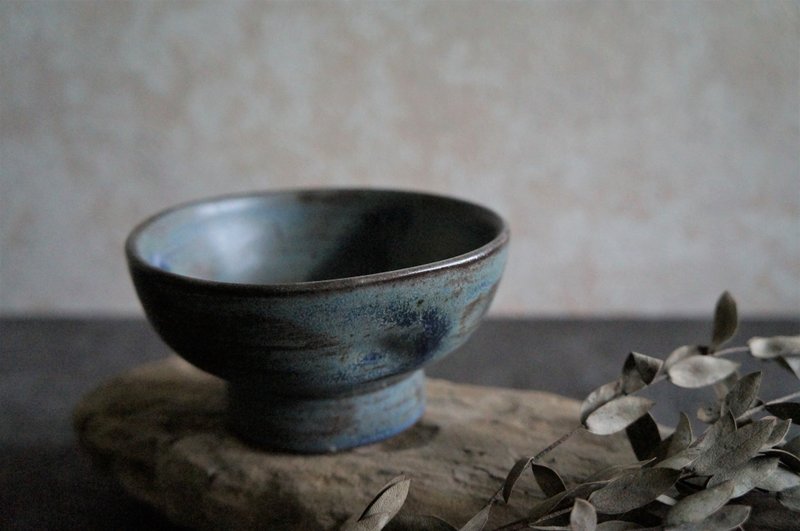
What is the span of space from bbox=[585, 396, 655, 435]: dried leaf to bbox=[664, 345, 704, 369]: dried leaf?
0.16 ft

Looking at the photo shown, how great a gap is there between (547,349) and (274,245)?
401 millimetres

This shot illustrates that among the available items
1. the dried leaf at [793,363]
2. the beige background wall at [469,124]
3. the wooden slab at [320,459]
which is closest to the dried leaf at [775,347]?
the dried leaf at [793,363]

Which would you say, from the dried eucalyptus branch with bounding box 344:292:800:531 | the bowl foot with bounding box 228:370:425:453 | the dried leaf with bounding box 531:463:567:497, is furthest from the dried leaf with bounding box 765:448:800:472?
the bowl foot with bounding box 228:370:425:453

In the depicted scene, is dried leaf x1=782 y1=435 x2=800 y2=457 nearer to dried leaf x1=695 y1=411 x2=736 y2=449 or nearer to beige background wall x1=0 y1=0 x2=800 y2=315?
dried leaf x1=695 y1=411 x2=736 y2=449

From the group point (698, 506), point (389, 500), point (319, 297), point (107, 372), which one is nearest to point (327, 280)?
point (319, 297)

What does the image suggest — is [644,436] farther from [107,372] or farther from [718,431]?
[107,372]

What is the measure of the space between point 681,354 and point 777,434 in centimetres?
11

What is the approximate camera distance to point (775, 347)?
0.51 m

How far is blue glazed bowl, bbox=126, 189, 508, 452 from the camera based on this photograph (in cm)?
45

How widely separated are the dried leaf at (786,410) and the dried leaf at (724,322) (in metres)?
0.05

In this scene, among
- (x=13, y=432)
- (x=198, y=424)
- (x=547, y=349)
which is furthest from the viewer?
(x=547, y=349)

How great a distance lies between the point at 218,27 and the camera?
3.22ft

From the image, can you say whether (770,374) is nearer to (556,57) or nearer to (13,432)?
(556,57)

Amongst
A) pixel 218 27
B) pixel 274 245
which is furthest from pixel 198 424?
pixel 218 27
